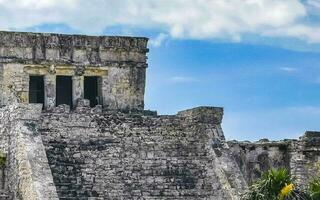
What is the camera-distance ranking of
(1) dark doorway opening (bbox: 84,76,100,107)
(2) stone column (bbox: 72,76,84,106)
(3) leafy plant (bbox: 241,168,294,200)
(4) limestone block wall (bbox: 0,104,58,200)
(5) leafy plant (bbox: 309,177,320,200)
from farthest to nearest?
1. (1) dark doorway opening (bbox: 84,76,100,107)
2. (2) stone column (bbox: 72,76,84,106)
3. (5) leafy plant (bbox: 309,177,320,200)
4. (3) leafy plant (bbox: 241,168,294,200)
5. (4) limestone block wall (bbox: 0,104,58,200)

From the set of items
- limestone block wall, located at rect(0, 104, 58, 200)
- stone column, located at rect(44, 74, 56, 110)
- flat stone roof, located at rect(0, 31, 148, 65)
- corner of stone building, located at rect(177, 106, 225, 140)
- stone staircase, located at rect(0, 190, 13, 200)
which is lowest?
stone staircase, located at rect(0, 190, 13, 200)

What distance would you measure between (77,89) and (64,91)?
0.64 meters

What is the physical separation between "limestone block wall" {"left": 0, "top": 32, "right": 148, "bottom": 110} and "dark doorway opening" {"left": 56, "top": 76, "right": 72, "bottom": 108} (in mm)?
430

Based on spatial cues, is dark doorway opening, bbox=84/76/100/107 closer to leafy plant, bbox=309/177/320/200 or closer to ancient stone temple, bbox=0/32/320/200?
ancient stone temple, bbox=0/32/320/200

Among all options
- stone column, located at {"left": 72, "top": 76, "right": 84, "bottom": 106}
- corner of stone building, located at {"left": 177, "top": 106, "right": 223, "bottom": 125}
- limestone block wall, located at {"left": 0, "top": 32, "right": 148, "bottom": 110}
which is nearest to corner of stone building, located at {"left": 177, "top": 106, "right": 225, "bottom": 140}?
corner of stone building, located at {"left": 177, "top": 106, "right": 223, "bottom": 125}

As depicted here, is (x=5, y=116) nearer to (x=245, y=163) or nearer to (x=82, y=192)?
(x=82, y=192)

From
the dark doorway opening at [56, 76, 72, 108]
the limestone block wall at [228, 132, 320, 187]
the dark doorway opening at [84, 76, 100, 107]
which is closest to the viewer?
the limestone block wall at [228, 132, 320, 187]

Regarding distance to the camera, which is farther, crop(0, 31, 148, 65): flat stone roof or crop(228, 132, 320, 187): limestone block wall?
crop(0, 31, 148, 65): flat stone roof

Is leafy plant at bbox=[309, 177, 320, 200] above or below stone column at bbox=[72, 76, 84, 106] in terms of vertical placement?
below

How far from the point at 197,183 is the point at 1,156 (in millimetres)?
4651

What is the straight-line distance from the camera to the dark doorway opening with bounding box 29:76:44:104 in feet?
98.6

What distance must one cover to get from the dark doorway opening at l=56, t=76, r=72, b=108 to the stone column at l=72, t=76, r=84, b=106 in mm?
318

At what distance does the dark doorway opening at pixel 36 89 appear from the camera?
3005 centimetres

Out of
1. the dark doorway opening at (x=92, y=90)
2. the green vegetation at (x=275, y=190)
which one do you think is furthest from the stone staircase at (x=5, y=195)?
the dark doorway opening at (x=92, y=90)
